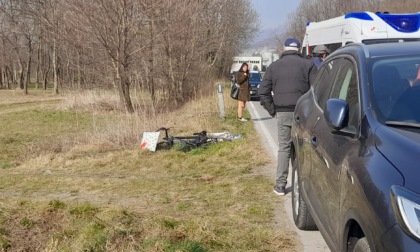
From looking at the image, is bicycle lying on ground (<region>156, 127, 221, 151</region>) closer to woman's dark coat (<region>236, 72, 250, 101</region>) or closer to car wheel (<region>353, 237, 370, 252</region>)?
woman's dark coat (<region>236, 72, 250, 101</region>)

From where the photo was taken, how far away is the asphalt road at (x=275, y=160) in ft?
15.3

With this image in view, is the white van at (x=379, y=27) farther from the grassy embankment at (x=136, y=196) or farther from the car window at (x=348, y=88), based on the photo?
the car window at (x=348, y=88)

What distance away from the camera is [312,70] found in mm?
6141

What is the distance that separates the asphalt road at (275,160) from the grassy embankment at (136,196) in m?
0.16

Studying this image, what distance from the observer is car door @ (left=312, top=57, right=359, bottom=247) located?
316cm

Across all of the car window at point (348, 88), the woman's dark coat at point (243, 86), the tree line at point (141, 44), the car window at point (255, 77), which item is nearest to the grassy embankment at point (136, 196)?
the woman's dark coat at point (243, 86)

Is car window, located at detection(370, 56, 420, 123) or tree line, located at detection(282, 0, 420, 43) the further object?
tree line, located at detection(282, 0, 420, 43)

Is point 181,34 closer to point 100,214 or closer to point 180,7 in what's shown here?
point 180,7

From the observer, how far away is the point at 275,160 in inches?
350

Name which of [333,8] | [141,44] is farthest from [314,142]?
[333,8]

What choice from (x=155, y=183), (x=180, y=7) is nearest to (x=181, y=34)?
(x=180, y=7)

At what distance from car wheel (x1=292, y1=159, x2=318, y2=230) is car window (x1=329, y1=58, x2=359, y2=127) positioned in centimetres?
129

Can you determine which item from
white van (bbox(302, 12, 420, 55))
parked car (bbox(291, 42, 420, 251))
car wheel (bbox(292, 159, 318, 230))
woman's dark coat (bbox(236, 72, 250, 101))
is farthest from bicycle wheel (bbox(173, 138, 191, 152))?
parked car (bbox(291, 42, 420, 251))

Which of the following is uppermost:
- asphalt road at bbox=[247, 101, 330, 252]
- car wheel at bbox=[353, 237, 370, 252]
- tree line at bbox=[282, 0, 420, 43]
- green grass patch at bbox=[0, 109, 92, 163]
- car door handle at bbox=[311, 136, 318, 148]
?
tree line at bbox=[282, 0, 420, 43]
